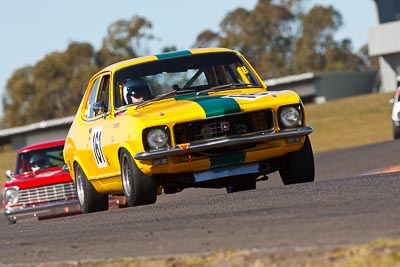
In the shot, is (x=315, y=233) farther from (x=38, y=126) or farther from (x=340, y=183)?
(x=38, y=126)

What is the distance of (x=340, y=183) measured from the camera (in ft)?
35.2

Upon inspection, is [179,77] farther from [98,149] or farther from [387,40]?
[387,40]

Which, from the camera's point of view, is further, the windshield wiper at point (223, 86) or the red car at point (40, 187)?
the red car at point (40, 187)

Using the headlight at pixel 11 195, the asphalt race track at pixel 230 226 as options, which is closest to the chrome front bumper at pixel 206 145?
the asphalt race track at pixel 230 226

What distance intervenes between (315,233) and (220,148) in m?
4.43

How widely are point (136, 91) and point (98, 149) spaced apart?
686 mm

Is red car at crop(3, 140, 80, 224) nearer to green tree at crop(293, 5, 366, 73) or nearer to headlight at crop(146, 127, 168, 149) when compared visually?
headlight at crop(146, 127, 168, 149)

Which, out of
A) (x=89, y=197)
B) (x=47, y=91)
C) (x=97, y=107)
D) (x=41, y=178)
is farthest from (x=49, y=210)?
(x=47, y=91)

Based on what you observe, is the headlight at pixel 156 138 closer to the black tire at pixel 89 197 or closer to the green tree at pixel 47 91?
the black tire at pixel 89 197

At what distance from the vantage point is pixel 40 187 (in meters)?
18.7

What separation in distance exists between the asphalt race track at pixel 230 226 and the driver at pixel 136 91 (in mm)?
1768

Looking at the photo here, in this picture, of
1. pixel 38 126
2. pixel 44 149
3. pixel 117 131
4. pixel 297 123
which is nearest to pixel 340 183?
pixel 297 123

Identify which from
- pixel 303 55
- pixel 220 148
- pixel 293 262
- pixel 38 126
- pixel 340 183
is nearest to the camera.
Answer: pixel 293 262

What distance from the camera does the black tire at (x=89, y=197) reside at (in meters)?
13.7
